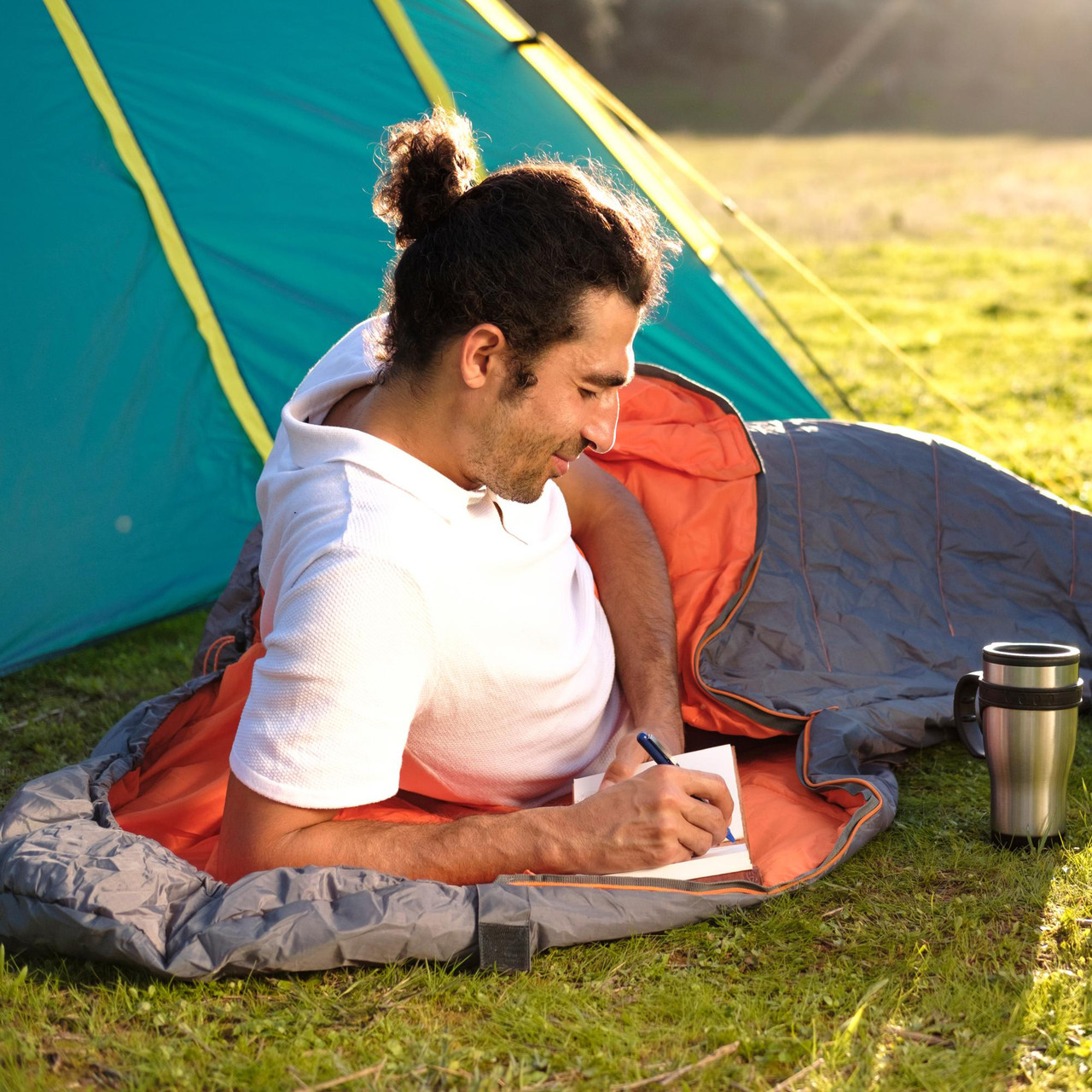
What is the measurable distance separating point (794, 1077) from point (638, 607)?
0.99 m

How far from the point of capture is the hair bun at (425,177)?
6.13 ft

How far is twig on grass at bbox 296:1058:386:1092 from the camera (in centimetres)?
141

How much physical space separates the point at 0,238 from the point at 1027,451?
361cm

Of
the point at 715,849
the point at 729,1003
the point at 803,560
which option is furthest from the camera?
the point at 803,560

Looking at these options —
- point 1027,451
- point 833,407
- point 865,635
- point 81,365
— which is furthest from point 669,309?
point 833,407

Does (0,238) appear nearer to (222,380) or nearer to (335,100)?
(222,380)

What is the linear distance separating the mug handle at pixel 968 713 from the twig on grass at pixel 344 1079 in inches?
42.0

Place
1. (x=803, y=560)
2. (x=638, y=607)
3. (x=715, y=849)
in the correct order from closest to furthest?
(x=715, y=849), (x=638, y=607), (x=803, y=560)

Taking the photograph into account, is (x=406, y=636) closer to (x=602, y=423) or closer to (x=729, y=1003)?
(x=602, y=423)

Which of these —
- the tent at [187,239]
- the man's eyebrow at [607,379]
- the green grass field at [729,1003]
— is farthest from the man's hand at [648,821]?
the tent at [187,239]

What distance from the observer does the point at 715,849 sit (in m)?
1.80

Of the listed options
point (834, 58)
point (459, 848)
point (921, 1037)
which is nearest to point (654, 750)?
point (459, 848)

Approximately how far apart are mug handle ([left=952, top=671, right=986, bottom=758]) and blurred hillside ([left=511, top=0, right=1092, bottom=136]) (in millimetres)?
20195

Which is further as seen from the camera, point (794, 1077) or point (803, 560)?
point (803, 560)
